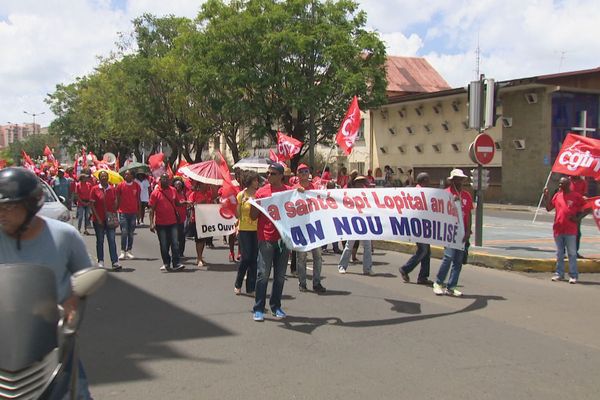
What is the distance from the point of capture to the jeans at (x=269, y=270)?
6988 mm

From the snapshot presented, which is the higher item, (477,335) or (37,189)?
(37,189)

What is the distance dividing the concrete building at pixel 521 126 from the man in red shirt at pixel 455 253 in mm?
21570

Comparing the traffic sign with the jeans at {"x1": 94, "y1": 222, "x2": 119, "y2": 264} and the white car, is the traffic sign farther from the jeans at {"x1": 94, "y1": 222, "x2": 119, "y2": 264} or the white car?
the white car

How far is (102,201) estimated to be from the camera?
10930mm

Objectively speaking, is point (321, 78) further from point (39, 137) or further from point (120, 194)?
point (39, 137)

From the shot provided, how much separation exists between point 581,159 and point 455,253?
443 cm

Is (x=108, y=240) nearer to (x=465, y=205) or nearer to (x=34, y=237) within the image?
(x=465, y=205)

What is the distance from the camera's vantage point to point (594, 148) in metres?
11.2

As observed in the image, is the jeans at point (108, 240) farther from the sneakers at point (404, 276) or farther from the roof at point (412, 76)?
the roof at point (412, 76)

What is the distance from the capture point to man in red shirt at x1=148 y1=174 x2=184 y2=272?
10477 millimetres

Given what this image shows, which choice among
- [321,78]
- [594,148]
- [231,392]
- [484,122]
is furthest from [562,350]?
[321,78]

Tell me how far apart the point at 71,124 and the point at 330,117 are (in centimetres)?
4628

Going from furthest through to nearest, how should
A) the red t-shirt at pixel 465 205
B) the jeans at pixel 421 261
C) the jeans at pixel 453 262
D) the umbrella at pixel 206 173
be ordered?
the umbrella at pixel 206 173 < the jeans at pixel 421 261 < the red t-shirt at pixel 465 205 < the jeans at pixel 453 262

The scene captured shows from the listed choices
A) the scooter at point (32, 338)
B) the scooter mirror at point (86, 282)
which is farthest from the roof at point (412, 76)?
the scooter at point (32, 338)
